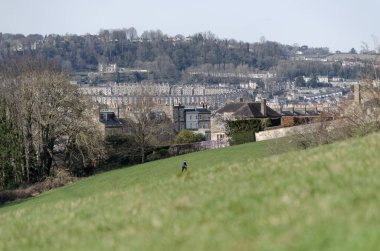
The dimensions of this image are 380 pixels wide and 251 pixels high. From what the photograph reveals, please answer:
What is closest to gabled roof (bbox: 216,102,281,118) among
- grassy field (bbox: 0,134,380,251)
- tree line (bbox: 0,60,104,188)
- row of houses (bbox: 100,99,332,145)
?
row of houses (bbox: 100,99,332,145)

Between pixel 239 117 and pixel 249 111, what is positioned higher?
pixel 249 111

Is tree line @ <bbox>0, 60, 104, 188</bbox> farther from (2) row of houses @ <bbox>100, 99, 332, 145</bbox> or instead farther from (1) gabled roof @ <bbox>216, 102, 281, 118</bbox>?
(1) gabled roof @ <bbox>216, 102, 281, 118</bbox>

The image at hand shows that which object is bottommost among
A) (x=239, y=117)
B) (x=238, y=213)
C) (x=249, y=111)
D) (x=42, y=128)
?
(x=239, y=117)

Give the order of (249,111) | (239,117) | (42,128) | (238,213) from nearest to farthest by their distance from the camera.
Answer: (238,213)
(42,128)
(239,117)
(249,111)

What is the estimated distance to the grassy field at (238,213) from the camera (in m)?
10.3

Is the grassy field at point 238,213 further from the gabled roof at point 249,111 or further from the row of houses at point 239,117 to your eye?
the gabled roof at point 249,111

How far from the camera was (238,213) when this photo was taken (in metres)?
12.2

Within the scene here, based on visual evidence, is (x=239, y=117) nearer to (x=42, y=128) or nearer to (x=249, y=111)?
(x=249, y=111)

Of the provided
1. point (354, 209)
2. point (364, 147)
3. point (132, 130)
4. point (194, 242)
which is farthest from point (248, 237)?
point (132, 130)

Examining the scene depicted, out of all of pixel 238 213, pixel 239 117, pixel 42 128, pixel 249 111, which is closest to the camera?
pixel 238 213

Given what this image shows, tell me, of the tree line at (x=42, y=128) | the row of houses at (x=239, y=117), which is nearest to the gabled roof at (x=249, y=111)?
the row of houses at (x=239, y=117)

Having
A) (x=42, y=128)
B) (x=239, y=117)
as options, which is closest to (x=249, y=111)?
(x=239, y=117)

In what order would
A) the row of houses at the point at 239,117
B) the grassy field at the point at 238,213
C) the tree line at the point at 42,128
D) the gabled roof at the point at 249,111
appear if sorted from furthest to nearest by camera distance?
the gabled roof at the point at 249,111 → the row of houses at the point at 239,117 → the tree line at the point at 42,128 → the grassy field at the point at 238,213

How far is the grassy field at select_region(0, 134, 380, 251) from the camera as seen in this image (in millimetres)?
10328
